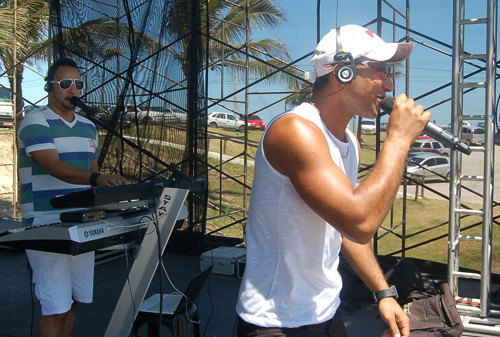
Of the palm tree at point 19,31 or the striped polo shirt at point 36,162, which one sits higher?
the palm tree at point 19,31

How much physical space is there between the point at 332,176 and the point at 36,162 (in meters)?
1.95

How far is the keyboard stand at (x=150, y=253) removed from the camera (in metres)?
2.10

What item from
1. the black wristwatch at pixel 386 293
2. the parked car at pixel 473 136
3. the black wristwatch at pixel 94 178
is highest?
the parked car at pixel 473 136

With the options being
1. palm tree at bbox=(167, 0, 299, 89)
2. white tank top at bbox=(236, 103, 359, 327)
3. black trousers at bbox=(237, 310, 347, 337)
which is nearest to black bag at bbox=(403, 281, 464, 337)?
black trousers at bbox=(237, 310, 347, 337)

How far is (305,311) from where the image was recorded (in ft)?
4.62

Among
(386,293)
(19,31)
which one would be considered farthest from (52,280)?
(19,31)

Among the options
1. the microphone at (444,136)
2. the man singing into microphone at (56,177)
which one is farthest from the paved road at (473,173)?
the man singing into microphone at (56,177)

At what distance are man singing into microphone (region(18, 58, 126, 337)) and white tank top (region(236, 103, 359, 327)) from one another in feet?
3.64

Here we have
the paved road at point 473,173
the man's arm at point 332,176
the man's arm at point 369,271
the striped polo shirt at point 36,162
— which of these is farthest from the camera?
the paved road at point 473,173

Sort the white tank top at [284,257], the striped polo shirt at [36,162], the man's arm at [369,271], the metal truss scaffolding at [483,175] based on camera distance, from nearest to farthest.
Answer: the white tank top at [284,257], the man's arm at [369,271], the striped polo shirt at [36,162], the metal truss scaffolding at [483,175]

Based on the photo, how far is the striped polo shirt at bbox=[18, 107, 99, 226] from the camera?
8.48ft

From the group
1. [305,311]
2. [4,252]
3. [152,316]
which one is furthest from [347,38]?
[4,252]

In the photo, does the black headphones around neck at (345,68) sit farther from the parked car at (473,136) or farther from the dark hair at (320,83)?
the parked car at (473,136)

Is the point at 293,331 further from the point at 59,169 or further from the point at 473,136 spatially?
the point at 473,136
